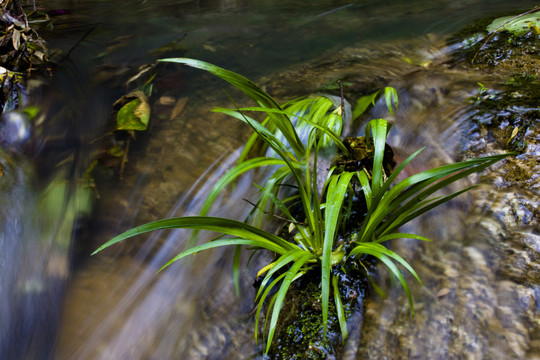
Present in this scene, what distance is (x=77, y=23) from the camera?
4184 mm

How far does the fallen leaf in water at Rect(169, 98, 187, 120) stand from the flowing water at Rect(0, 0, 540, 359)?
12 mm

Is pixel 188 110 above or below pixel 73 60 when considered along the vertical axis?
below

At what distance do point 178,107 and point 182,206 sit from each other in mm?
947

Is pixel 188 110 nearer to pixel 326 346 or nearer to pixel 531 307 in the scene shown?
pixel 326 346

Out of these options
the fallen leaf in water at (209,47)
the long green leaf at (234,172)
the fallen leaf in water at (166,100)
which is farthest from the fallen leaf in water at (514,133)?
the fallen leaf in water at (209,47)

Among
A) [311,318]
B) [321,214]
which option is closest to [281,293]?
[311,318]

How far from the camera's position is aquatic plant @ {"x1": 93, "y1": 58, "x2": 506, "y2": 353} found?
1325 mm

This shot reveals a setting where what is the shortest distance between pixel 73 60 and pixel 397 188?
122 inches

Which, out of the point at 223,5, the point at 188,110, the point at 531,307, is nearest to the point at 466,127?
the point at 531,307

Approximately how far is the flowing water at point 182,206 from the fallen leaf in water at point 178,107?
1cm

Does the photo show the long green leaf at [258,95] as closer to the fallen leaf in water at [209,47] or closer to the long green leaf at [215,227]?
the long green leaf at [215,227]

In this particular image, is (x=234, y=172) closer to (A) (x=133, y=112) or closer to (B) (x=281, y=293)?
(B) (x=281, y=293)

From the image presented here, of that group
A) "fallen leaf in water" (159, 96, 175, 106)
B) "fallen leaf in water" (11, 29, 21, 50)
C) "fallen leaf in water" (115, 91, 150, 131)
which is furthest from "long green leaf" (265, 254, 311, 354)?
"fallen leaf in water" (11, 29, 21, 50)

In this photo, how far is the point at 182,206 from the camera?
212 cm
